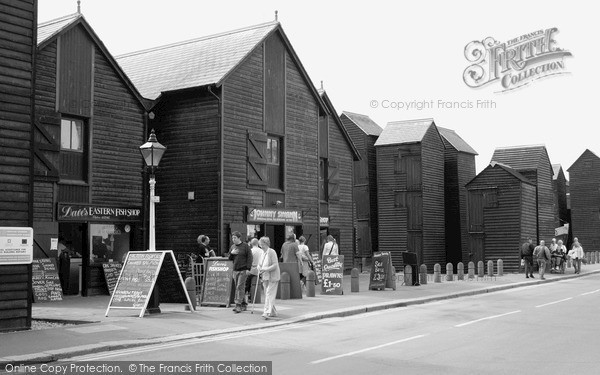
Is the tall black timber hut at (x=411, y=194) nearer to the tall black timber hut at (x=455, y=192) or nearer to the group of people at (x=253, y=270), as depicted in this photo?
the tall black timber hut at (x=455, y=192)

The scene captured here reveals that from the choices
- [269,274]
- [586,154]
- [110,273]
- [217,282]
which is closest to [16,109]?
[269,274]

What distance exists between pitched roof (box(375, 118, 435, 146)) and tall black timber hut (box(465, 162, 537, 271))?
15.6 feet

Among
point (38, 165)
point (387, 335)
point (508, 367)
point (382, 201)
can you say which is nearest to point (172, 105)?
point (38, 165)

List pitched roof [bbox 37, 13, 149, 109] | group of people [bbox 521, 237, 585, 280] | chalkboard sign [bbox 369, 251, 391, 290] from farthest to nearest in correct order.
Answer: group of people [bbox 521, 237, 585, 280] → chalkboard sign [bbox 369, 251, 391, 290] → pitched roof [bbox 37, 13, 149, 109]

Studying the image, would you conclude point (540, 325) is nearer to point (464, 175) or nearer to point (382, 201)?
point (382, 201)

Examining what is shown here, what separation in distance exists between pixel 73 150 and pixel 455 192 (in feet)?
101

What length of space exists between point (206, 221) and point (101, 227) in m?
3.50

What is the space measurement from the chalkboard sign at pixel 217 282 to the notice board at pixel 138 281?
1.49 m

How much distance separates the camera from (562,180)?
211 feet

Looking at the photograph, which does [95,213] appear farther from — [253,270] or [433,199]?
[433,199]

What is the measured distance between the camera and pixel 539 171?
147 feet

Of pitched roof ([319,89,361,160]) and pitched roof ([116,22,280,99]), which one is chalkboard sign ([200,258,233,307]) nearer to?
pitched roof ([116,22,280,99])

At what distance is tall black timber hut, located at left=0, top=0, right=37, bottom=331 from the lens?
1353 cm

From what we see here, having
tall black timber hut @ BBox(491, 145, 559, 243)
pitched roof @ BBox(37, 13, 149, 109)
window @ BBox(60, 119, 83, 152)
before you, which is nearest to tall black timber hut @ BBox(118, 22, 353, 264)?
pitched roof @ BBox(37, 13, 149, 109)
